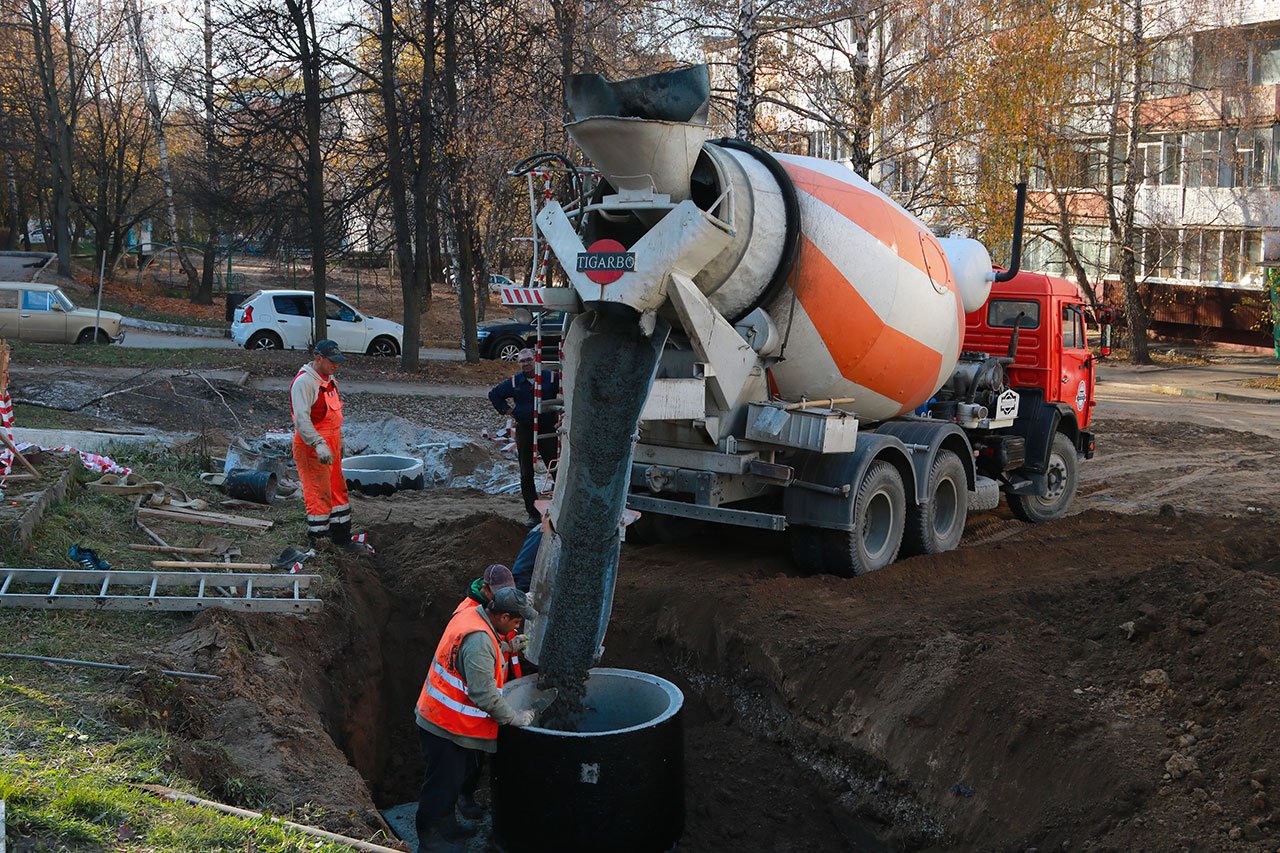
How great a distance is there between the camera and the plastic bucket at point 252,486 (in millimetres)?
9930

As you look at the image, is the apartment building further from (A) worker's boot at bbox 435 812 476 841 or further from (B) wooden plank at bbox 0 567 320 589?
(A) worker's boot at bbox 435 812 476 841

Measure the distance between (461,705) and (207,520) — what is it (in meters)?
3.99

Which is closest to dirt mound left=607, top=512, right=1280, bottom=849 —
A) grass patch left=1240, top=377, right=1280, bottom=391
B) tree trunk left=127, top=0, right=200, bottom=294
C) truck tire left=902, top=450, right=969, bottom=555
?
truck tire left=902, top=450, right=969, bottom=555

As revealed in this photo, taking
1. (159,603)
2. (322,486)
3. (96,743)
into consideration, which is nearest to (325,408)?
(322,486)

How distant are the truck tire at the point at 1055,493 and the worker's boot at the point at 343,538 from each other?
665 centimetres

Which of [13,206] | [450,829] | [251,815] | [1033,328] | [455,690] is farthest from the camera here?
[13,206]

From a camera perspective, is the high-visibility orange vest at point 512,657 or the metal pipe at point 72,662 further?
the high-visibility orange vest at point 512,657

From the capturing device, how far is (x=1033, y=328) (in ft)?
36.7

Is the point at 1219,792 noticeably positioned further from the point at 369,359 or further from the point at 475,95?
the point at 369,359

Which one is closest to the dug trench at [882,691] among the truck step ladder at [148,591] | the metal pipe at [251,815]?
the truck step ladder at [148,591]

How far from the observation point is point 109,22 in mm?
33781

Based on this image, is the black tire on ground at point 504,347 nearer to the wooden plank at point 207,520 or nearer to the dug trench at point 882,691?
the dug trench at point 882,691

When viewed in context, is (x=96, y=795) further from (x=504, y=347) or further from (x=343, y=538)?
(x=504, y=347)

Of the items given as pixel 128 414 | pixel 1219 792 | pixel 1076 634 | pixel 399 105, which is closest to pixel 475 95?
pixel 399 105
